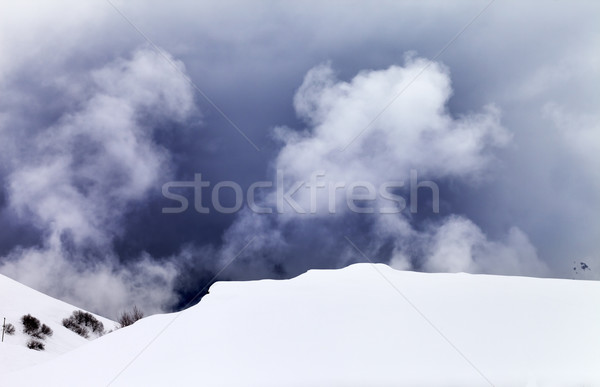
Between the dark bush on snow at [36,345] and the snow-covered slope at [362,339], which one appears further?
the dark bush on snow at [36,345]

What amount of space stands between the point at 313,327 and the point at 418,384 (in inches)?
93.8

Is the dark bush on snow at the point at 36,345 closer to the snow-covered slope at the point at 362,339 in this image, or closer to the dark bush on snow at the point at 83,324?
the dark bush on snow at the point at 83,324

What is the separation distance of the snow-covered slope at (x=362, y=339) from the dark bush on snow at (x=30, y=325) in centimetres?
3974

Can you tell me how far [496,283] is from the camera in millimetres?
10922

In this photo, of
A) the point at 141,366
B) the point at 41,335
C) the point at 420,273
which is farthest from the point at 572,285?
the point at 41,335

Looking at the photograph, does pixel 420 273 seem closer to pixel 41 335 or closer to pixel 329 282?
pixel 329 282

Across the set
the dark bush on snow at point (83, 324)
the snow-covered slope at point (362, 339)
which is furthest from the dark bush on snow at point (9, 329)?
the snow-covered slope at point (362, 339)

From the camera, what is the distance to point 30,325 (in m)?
45.2

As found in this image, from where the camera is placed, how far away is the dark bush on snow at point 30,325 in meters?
44.1

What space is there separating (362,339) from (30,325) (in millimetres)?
46391

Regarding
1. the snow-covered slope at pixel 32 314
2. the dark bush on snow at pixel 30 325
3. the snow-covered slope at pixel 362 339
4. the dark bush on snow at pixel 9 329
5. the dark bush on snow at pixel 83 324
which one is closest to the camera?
the snow-covered slope at pixel 362 339

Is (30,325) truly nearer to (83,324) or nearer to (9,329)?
(9,329)

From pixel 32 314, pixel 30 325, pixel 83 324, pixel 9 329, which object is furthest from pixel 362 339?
pixel 83 324

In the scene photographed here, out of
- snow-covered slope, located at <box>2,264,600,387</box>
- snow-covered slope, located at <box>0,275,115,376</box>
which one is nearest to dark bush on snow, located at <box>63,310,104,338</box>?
snow-covered slope, located at <box>0,275,115,376</box>
